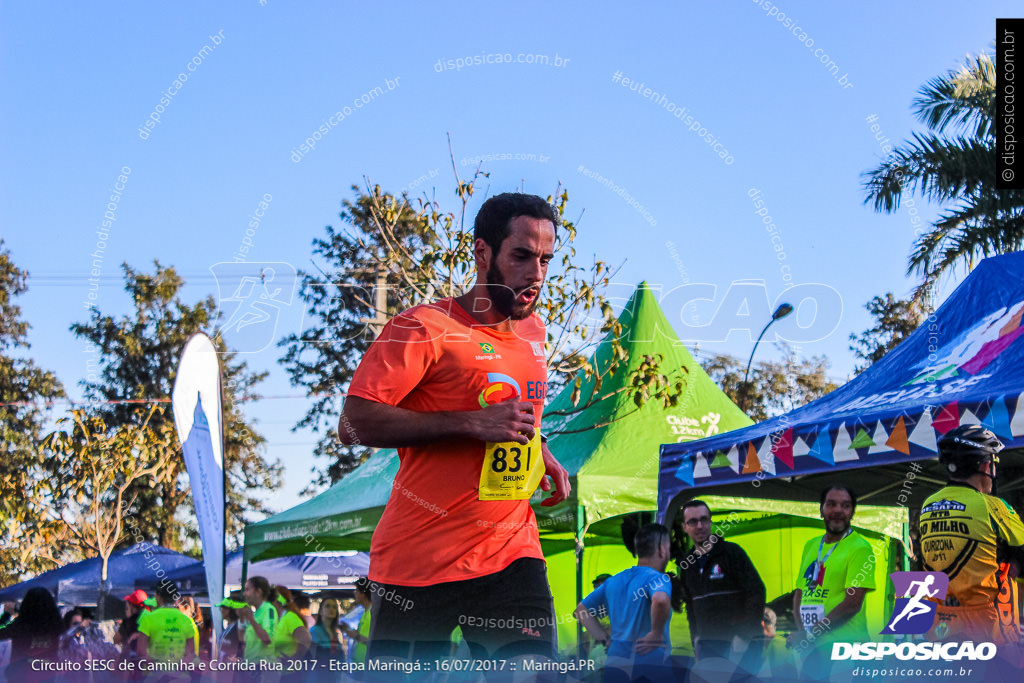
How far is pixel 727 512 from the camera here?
11.4 metres

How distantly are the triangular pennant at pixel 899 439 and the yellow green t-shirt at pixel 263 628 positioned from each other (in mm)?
5501

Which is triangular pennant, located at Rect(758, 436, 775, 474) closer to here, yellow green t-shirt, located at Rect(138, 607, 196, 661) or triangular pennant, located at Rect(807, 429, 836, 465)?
triangular pennant, located at Rect(807, 429, 836, 465)

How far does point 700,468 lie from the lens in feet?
22.7

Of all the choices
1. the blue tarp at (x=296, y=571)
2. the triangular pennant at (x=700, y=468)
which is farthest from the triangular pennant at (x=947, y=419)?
the blue tarp at (x=296, y=571)

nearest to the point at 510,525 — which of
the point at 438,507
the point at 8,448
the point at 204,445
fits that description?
the point at 438,507

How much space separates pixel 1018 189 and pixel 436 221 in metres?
7.38

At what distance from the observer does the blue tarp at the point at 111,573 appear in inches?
705

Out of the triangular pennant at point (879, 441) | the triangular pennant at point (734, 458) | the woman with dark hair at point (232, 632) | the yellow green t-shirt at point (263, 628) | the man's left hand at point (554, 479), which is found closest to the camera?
the man's left hand at point (554, 479)

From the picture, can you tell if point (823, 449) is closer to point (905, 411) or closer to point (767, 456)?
point (767, 456)

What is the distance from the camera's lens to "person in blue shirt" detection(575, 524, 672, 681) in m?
5.32

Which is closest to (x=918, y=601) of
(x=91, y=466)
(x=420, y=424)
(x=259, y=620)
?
(x=420, y=424)

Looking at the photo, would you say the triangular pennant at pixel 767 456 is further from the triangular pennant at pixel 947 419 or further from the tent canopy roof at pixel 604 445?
the tent canopy roof at pixel 604 445

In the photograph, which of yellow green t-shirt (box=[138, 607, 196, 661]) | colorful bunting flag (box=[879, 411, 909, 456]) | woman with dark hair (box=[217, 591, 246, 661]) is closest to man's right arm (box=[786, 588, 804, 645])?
colorful bunting flag (box=[879, 411, 909, 456])

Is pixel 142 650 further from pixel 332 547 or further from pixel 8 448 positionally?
pixel 8 448
